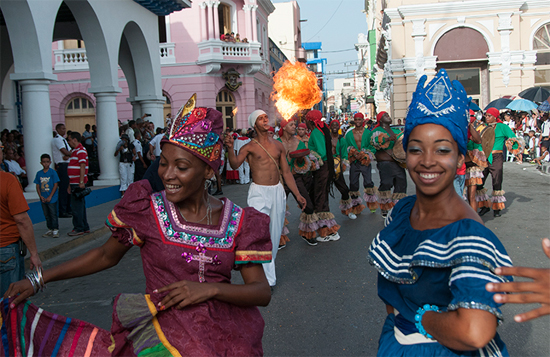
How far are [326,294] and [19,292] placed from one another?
365 centimetres

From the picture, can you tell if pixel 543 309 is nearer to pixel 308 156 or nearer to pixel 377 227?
pixel 308 156

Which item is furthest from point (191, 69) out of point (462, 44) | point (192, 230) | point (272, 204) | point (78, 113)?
point (192, 230)

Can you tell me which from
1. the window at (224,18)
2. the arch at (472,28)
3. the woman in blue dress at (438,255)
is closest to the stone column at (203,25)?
the window at (224,18)

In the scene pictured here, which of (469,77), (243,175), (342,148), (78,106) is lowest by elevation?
(243,175)

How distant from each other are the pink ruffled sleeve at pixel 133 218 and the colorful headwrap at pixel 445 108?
1349 millimetres

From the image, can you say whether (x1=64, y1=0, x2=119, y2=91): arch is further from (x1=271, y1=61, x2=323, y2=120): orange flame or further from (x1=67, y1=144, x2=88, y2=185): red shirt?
(x1=271, y1=61, x2=323, y2=120): orange flame

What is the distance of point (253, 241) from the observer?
2359mm

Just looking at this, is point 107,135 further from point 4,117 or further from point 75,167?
point 4,117

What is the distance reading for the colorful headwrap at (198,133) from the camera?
2.33 meters

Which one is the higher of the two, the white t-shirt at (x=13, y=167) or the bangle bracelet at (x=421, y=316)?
the white t-shirt at (x=13, y=167)

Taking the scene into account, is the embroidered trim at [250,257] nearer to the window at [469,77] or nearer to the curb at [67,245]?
the curb at [67,245]

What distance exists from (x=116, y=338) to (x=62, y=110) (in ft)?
88.9

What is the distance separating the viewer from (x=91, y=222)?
10.2m

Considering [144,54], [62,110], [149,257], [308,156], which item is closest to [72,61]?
[62,110]
